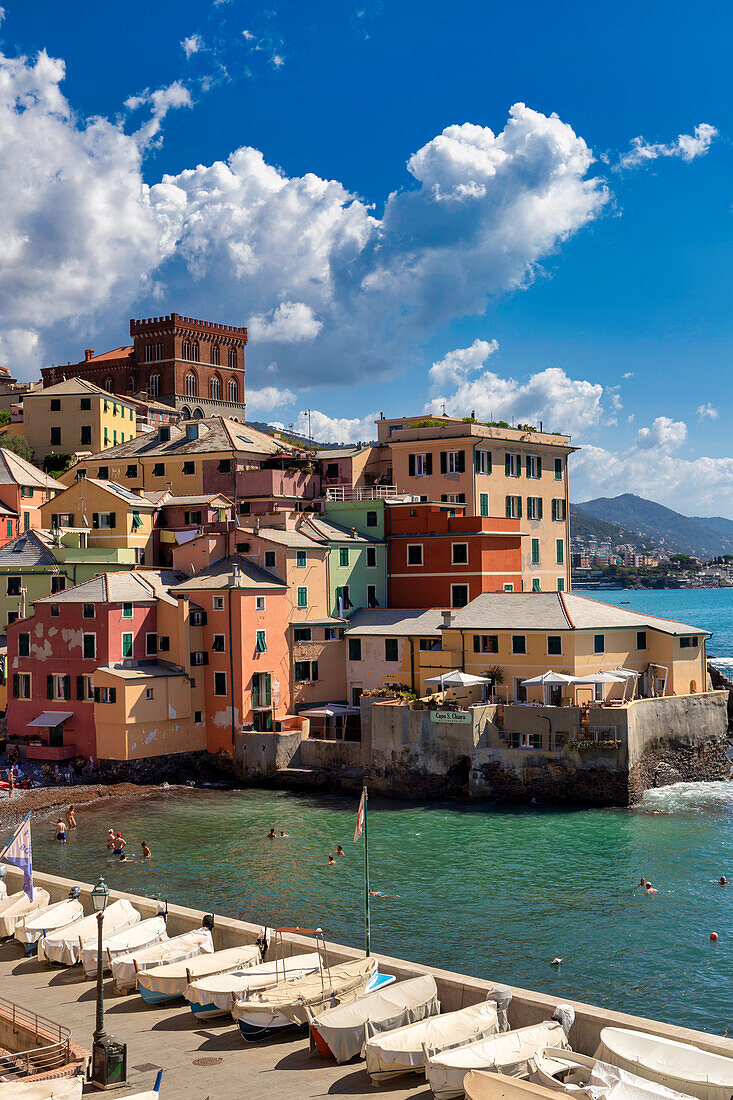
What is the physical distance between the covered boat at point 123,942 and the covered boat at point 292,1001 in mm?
5115

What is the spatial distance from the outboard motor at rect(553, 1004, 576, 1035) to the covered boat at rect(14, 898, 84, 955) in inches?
604

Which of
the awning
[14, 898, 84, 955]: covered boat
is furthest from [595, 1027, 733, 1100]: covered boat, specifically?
the awning

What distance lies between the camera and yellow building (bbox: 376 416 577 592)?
8281 centimetres

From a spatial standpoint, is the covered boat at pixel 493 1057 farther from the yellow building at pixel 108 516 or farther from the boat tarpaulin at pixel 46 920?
the yellow building at pixel 108 516

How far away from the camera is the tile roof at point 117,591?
6625 centimetres

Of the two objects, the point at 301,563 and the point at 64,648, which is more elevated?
the point at 301,563

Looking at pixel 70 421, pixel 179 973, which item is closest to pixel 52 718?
pixel 179 973

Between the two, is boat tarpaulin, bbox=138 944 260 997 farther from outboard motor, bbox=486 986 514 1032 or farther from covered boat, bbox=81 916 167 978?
outboard motor, bbox=486 986 514 1032

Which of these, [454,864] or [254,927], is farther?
[454,864]

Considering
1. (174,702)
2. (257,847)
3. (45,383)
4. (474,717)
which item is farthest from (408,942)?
(45,383)

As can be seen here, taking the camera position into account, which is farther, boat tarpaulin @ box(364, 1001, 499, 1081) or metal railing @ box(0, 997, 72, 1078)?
metal railing @ box(0, 997, 72, 1078)

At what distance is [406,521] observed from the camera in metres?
76.3

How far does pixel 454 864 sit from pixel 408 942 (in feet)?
33.2

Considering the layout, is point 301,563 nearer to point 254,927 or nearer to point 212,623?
point 212,623
